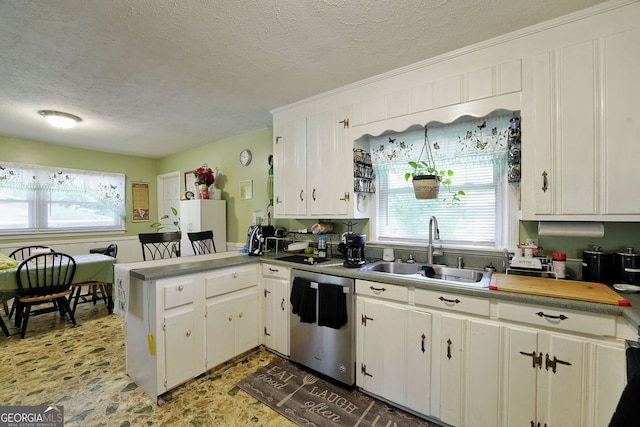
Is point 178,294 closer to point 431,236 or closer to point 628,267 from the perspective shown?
point 431,236

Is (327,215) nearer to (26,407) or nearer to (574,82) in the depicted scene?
(574,82)

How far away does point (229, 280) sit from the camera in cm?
244

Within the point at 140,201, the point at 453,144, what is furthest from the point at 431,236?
the point at 140,201

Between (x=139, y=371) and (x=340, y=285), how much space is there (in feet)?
5.69

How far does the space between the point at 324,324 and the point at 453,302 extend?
974mm

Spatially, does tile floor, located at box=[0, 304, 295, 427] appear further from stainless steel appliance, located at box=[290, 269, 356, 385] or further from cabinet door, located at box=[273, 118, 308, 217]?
cabinet door, located at box=[273, 118, 308, 217]

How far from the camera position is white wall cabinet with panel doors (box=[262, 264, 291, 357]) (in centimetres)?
250

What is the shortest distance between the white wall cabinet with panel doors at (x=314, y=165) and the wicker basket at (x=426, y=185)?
0.58m

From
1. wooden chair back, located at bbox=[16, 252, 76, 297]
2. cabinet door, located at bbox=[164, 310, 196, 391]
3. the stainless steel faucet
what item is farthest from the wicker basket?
wooden chair back, located at bbox=[16, 252, 76, 297]

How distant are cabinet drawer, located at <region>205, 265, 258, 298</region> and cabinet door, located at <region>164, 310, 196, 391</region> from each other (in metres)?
0.25

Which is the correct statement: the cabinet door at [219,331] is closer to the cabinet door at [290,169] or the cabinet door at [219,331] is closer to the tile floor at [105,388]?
the tile floor at [105,388]

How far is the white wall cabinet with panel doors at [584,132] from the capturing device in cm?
148

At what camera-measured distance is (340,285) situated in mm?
2096

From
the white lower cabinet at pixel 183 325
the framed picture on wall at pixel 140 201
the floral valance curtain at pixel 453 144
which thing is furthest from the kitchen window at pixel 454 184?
the framed picture on wall at pixel 140 201
